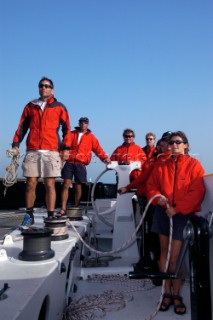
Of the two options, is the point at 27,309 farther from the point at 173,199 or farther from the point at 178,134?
the point at 178,134

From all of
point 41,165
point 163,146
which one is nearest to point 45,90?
point 41,165

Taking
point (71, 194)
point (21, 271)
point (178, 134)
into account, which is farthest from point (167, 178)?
point (71, 194)

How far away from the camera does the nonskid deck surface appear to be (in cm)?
265

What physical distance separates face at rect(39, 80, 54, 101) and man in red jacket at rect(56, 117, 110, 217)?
1555 millimetres

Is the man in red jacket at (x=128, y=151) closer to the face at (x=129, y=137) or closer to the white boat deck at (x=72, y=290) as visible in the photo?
the face at (x=129, y=137)

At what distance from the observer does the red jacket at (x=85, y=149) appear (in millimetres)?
5699

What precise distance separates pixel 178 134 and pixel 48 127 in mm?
1775

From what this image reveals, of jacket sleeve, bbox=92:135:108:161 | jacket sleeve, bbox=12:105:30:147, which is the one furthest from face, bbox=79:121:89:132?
jacket sleeve, bbox=12:105:30:147

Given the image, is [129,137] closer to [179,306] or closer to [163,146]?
[163,146]

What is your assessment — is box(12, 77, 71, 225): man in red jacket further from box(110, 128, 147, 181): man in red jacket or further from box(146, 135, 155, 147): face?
box(146, 135, 155, 147): face

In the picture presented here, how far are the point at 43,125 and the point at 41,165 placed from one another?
0.48 m

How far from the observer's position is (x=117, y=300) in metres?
2.93

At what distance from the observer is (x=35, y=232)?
2244mm

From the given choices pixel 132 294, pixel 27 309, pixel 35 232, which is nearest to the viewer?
pixel 27 309
